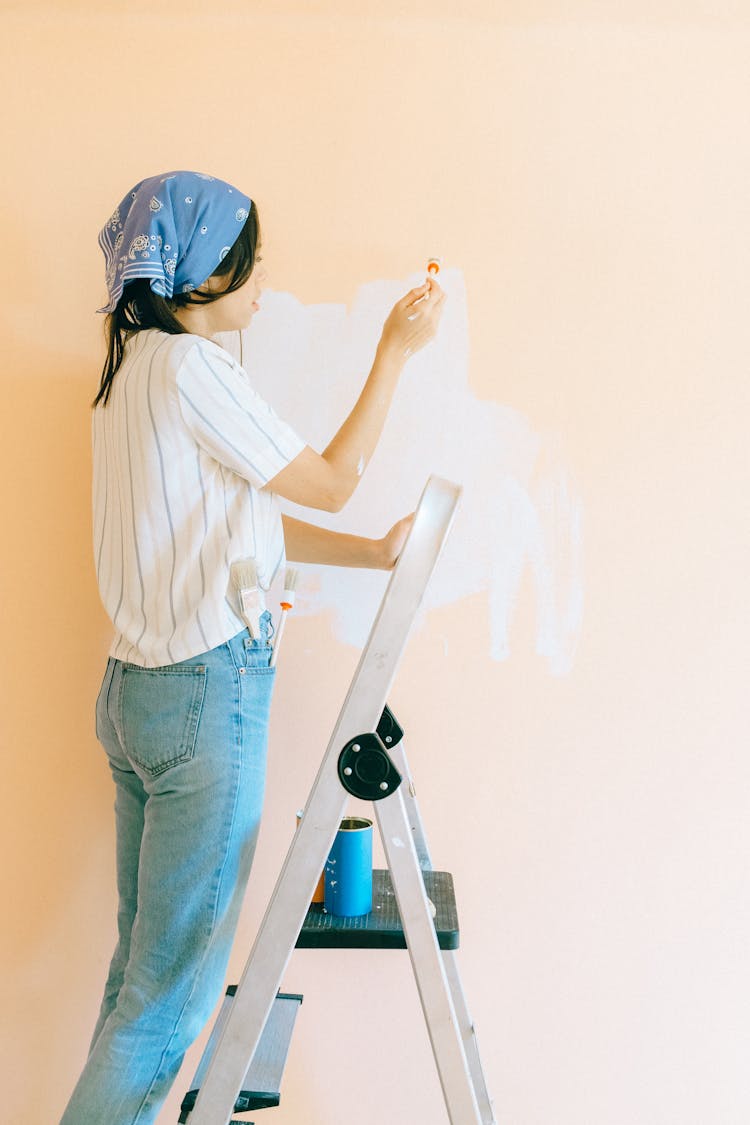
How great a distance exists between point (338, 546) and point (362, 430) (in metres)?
0.25

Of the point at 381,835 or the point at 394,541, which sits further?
the point at 394,541

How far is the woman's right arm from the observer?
1113mm

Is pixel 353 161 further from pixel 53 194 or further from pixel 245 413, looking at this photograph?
pixel 245 413

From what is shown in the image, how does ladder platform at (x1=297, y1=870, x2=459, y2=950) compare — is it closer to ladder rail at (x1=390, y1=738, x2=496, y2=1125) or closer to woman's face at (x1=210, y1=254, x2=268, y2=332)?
ladder rail at (x1=390, y1=738, x2=496, y2=1125)

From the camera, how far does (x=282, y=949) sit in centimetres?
90

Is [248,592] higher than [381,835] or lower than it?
higher

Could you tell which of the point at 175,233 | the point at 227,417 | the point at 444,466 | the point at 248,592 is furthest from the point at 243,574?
the point at 444,466

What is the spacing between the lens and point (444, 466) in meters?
1.50

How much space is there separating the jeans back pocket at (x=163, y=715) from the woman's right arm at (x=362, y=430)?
9.7 inches

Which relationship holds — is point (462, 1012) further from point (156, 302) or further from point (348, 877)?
point (156, 302)

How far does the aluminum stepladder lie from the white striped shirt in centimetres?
23

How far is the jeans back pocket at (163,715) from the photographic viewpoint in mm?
1019

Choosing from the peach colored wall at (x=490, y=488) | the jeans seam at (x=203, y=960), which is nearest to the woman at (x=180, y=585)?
the jeans seam at (x=203, y=960)

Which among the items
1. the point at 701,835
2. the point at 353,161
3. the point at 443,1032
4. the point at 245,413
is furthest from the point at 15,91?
the point at 701,835
